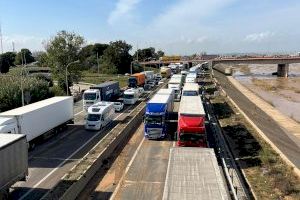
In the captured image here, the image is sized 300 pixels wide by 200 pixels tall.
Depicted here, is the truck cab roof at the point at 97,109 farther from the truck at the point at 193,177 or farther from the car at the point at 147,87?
the car at the point at 147,87

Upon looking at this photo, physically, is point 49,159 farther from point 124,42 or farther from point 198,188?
point 124,42

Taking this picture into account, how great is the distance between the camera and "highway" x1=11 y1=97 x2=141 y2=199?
24953 mm

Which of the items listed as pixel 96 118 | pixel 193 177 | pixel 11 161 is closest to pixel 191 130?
pixel 193 177

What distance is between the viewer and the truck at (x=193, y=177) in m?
17.1

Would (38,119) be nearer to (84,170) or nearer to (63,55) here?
(84,170)

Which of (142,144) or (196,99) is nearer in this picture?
(142,144)

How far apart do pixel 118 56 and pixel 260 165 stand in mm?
105182

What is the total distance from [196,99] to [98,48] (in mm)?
129257

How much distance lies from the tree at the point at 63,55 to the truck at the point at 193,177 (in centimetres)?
5351

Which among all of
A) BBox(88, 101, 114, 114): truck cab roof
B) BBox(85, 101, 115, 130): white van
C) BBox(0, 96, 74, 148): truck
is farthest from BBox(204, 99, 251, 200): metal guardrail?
BBox(0, 96, 74, 148): truck

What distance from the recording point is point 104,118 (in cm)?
4309

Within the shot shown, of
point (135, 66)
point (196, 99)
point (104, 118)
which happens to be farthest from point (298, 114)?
point (135, 66)

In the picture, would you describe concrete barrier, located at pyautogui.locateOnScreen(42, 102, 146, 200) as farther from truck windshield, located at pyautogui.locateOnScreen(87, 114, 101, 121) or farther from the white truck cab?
the white truck cab

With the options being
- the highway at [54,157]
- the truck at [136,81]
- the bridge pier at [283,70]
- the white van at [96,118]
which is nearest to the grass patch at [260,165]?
the highway at [54,157]
